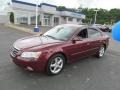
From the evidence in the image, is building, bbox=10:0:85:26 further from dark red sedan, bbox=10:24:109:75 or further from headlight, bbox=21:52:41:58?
headlight, bbox=21:52:41:58

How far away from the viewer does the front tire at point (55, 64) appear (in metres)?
4.46

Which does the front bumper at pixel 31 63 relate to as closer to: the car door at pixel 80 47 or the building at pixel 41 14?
the car door at pixel 80 47

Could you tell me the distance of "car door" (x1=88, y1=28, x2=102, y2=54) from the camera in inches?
229

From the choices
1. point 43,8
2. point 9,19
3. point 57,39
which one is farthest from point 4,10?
point 57,39

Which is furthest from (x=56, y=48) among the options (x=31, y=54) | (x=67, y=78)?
(x=67, y=78)

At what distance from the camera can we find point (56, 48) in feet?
14.7

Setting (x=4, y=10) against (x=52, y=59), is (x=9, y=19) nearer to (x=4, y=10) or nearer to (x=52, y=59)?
(x=4, y=10)

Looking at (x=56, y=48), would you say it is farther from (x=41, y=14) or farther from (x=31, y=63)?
(x=41, y=14)

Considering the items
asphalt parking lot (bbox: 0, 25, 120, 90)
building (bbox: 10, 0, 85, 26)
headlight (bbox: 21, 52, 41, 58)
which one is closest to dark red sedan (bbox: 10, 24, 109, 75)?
headlight (bbox: 21, 52, 41, 58)

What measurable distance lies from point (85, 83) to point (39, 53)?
4.85ft

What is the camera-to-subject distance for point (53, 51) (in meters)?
4.41

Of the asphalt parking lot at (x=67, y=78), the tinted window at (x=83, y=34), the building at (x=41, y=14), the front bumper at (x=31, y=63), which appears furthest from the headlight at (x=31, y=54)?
the building at (x=41, y=14)

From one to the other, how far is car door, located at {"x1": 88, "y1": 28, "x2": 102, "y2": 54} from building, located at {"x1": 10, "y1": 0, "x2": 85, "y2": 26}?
26126mm

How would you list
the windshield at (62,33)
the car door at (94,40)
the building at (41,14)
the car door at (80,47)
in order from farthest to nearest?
1. the building at (41,14)
2. the car door at (94,40)
3. the windshield at (62,33)
4. the car door at (80,47)
